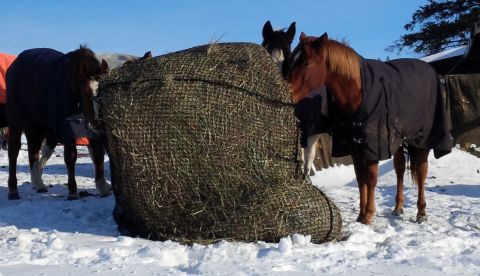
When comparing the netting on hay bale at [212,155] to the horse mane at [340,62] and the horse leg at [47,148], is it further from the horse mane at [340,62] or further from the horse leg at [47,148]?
the horse leg at [47,148]

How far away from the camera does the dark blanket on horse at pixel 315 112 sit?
489cm

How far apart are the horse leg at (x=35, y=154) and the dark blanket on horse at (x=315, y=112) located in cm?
370

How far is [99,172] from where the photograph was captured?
636 centimetres

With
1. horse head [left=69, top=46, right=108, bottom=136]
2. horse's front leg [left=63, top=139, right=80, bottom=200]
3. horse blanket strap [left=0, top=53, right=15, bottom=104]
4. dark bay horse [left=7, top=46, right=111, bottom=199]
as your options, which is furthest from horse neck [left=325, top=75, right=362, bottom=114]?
horse blanket strap [left=0, top=53, right=15, bottom=104]

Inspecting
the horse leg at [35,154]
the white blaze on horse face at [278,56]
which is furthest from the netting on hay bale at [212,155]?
the horse leg at [35,154]

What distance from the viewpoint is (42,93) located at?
6.10 metres

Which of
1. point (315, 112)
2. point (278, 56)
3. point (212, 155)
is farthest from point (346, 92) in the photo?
point (212, 155)

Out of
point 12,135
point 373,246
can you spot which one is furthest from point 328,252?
point 12,135

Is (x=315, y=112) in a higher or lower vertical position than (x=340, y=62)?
lower

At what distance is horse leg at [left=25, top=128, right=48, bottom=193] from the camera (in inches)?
271

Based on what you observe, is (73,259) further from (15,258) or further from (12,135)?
(12,135)

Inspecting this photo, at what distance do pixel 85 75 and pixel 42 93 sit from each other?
87cm

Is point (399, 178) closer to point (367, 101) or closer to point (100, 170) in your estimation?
point (367, 101)

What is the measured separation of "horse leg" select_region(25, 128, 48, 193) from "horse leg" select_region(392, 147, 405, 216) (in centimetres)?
445
